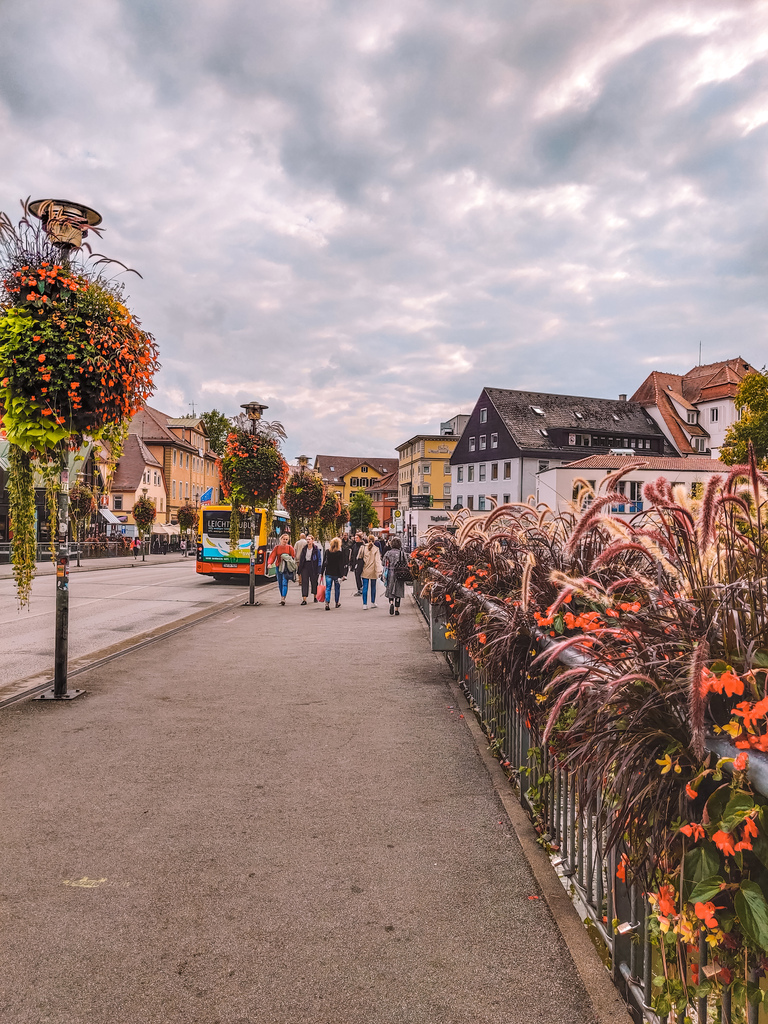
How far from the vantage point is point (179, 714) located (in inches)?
268

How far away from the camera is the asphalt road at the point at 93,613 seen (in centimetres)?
1066

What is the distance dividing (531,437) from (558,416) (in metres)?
5.42

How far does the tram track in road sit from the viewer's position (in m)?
7.64

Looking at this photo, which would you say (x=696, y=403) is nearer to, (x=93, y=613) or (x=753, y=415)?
(x=753, y=415)

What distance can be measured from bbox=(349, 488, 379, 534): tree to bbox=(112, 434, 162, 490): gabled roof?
5845 cm

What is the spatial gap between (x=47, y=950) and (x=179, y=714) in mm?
3854

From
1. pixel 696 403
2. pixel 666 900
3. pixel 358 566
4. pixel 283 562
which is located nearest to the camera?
pixel 666 900

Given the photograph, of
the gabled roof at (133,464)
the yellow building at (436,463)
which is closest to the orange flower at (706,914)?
the gabled roof at (133,464)

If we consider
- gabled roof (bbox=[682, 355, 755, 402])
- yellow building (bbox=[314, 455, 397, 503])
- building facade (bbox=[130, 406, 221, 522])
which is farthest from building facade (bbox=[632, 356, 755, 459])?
yellow building (bbox=[314, 455, 397, 503])

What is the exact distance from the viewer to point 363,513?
13075 centimetres

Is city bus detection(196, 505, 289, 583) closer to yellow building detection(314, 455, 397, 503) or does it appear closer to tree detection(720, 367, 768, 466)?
tree detection(720, 367, 768, 466)

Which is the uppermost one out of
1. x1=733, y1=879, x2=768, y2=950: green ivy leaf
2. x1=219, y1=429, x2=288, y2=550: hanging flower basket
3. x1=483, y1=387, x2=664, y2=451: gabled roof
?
x1=483, y1=387, x2=664, y2=451: gabled roof

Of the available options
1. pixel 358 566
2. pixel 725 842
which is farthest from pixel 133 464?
pixel 725 842

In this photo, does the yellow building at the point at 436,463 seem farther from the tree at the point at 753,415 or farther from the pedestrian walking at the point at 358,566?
the pedestrian walking at the point at 358,566
